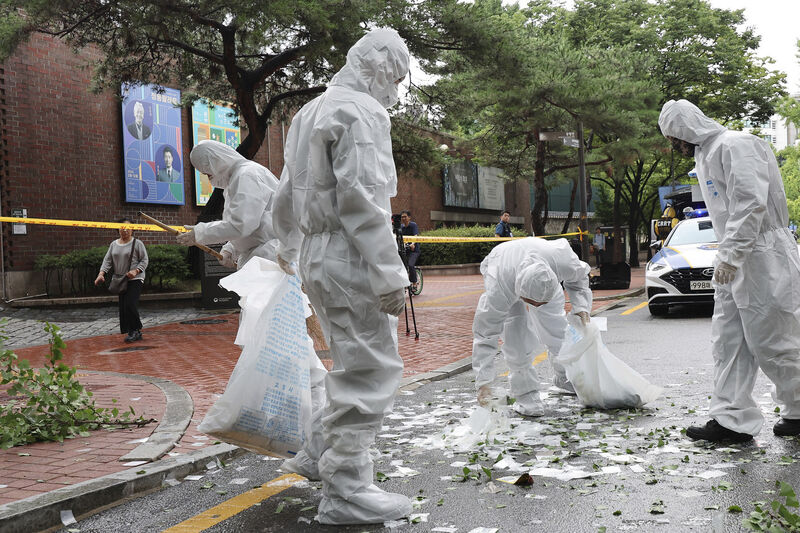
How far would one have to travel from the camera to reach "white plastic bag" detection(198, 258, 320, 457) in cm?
355

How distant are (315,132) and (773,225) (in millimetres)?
2974

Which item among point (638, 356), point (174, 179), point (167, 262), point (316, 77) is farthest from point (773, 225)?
point (174, 179)

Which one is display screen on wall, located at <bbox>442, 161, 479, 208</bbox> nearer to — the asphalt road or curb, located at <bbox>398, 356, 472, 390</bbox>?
curb, located at <bbox>398, 356, 472, 390</bbox>

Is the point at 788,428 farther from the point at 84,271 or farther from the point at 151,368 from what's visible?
the point at 84,271

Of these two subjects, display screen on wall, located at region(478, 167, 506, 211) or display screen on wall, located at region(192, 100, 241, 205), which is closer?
display screen on wall, located at region(192, 100, 241, 205)

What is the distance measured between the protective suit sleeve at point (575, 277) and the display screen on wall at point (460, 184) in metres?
30.4

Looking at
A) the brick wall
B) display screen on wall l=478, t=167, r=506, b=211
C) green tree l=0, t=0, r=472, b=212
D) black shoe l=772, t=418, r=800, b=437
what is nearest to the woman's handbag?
green tree l=0, t=0, r=472, b=212

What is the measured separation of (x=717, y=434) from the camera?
444 cm

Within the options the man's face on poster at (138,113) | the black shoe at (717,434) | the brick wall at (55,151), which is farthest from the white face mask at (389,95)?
the man's face on poster at (138,113)

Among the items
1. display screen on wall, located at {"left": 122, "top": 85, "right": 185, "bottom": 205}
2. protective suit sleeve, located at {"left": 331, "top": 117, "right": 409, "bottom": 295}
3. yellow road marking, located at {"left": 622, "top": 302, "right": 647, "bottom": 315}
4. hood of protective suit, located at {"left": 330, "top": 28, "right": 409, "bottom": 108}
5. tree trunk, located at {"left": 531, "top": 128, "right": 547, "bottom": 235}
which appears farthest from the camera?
tree trunk, located at {"left": 531, "top": 128, "right": 547, "bottom": 235}

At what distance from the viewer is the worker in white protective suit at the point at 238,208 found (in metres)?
4.93

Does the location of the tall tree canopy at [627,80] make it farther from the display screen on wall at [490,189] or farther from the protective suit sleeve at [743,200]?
the protective suit sleeve at [743,200]

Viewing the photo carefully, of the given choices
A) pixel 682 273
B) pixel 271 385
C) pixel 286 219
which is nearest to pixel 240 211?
pixel 286 219

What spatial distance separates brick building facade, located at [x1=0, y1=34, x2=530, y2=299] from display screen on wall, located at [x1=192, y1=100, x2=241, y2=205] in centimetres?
145
